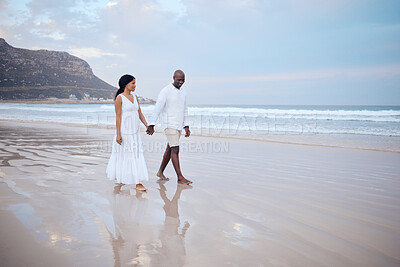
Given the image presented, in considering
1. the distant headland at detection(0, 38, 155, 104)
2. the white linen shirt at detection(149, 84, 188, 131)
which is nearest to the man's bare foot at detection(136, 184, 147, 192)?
the white linen shirt at detection(149, 84, 188, 131)

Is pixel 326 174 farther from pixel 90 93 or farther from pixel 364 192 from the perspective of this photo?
pixel 90 93

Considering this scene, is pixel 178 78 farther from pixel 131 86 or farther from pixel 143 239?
pixel 143 239

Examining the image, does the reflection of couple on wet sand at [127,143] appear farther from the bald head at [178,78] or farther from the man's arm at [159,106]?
the bald head at [178,78]

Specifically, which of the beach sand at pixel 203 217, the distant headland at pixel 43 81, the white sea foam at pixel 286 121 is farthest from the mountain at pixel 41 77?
the beach sand at pixel 203 217

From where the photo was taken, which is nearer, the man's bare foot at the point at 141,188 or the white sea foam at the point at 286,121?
the man's bare foot at the point at 141,188

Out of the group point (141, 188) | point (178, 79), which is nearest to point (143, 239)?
point (141, 188)

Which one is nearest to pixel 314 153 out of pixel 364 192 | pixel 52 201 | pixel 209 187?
pixel 364 192

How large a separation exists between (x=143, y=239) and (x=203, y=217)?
85cm

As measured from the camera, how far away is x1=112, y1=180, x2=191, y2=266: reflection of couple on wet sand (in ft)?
7.52

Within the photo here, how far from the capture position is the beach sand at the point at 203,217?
7.79 feet

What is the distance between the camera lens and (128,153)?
4.61 metres

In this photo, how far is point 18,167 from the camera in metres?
Result: 5.59

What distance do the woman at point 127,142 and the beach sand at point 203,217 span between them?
232 millimetres

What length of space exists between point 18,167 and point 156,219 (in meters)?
3.90
